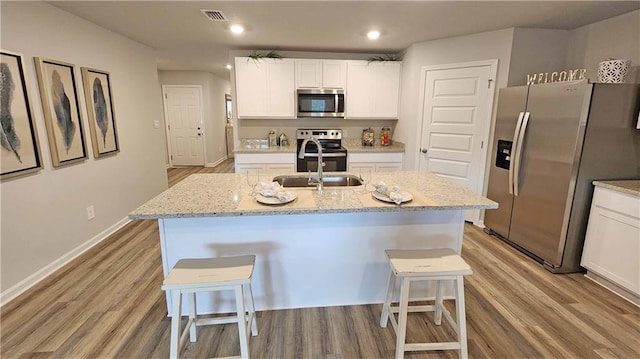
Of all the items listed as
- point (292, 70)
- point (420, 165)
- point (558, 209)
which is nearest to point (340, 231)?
point (558, 209)

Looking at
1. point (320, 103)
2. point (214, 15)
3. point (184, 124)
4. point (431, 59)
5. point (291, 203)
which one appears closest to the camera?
point (291, 203)

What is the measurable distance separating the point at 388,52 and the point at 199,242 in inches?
156

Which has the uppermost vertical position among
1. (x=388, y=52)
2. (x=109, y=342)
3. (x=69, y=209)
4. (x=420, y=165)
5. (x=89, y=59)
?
(x=388, y=52)

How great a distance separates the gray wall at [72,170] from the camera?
2336 mm

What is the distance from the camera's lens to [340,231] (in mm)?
2096

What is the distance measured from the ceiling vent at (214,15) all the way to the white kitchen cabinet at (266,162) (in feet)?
5.70

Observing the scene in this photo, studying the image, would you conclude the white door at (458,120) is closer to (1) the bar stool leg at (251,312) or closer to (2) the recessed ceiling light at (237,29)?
(2) the recessed ceiling light at (237,29)

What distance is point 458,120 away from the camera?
3793mm

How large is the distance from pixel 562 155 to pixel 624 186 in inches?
17.9

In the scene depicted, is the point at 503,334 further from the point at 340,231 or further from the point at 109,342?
the point at 109,342

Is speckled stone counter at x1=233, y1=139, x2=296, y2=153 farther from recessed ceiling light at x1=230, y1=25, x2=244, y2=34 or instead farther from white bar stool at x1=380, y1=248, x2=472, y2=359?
white bar stool at x1=380, y1=248, x2=472, y2=359

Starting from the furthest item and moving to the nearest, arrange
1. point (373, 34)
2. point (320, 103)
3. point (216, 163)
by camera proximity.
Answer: point (216, 163)
point (320, 103)
point (373, 34)

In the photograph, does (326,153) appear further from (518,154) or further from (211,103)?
(211,103)

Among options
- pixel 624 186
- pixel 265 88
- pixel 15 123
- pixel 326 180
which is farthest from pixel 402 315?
pixel 265 88
